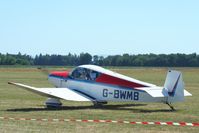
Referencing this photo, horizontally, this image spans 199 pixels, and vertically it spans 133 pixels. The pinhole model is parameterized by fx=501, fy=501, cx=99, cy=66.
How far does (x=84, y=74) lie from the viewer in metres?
18.8

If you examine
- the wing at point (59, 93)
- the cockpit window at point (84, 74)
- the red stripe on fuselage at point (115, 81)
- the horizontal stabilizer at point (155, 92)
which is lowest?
the wing at point (59, 93)

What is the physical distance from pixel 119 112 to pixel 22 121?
13.2 feet

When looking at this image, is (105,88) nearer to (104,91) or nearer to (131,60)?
(104,91)

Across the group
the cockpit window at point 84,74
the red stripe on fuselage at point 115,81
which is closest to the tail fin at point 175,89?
the red stripe on fuselage at point 115,81

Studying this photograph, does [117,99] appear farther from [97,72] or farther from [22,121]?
[22,121]

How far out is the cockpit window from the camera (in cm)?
1834

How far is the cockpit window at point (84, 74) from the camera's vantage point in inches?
722

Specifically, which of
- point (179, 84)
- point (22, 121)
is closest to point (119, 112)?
point (179, 84)

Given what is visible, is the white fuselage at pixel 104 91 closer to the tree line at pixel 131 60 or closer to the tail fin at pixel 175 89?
the tail fin at pixel 175 89

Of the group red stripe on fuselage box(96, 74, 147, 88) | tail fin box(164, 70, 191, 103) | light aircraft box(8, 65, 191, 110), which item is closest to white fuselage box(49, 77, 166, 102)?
light aircraft box(8, 65, 191, 110)

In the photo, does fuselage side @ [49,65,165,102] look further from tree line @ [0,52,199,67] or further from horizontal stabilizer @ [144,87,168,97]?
tree line @ [0,52,199,67]

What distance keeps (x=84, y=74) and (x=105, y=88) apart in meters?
1.47

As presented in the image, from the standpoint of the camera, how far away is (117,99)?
17078 mm

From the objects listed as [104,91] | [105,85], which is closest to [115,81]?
[105,85]
